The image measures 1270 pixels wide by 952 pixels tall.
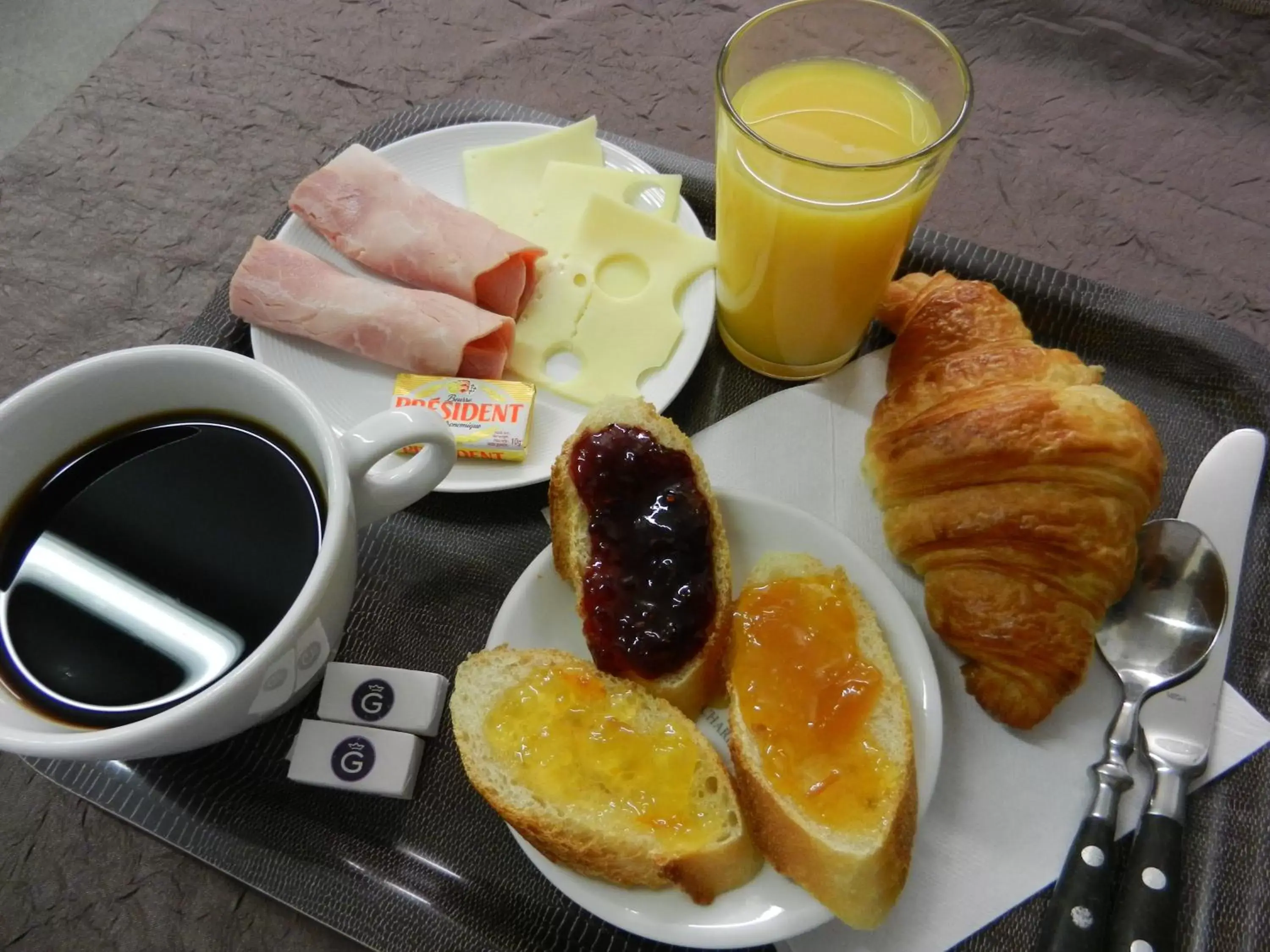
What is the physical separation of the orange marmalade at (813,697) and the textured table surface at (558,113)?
85 cm

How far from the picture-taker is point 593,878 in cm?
85

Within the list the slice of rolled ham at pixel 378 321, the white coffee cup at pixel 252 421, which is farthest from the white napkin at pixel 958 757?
the white coffee cup at pixel 252 421

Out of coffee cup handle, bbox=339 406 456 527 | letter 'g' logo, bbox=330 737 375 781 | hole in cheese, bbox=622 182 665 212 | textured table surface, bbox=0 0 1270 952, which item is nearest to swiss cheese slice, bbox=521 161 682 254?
hole in cheese, bbox=622 182 665 212

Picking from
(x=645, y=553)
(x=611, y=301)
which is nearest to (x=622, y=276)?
(x=611, y=301)

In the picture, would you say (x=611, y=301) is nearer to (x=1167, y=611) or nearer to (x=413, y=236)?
(x=413, y=236)

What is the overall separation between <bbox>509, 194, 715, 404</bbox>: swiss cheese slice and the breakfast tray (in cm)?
21

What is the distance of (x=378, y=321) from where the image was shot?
1.23 m

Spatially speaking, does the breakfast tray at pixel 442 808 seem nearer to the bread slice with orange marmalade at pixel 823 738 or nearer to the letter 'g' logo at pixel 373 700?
the letter 'g' logo at pixel 373 700

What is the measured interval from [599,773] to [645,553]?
0.80 ft

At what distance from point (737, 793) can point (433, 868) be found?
0.35m

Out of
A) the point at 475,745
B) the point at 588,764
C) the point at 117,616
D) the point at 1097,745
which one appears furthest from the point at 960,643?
the point at 117,616

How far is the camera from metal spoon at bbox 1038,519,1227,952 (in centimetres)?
85

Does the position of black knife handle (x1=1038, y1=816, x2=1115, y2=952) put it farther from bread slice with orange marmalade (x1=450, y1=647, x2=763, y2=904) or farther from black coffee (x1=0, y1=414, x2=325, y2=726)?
black coffee (x1=0, y1=414, x2=325, y2=726)

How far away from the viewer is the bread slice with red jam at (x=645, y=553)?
92 cm
